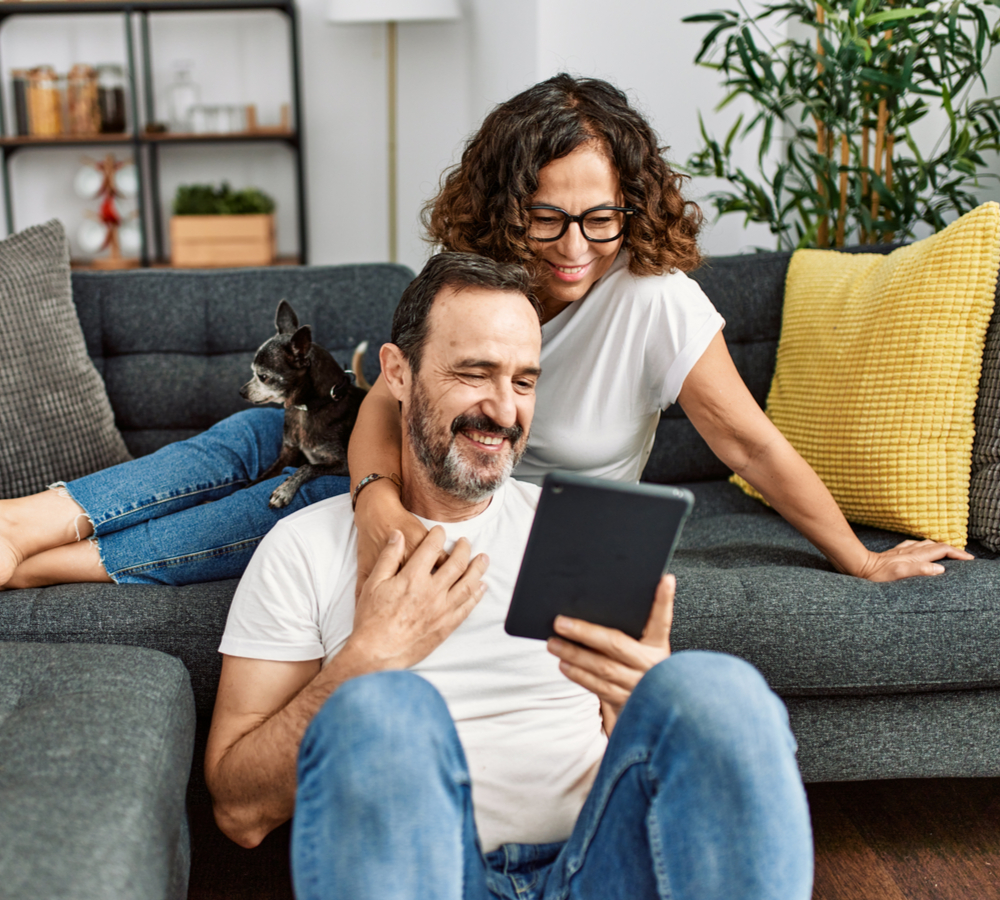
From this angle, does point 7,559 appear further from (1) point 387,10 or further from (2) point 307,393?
(1) point 387,10

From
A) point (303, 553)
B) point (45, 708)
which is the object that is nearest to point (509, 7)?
point (303, 553)

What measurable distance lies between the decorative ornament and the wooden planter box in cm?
28

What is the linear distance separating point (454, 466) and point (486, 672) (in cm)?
27

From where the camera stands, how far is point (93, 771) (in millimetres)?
918

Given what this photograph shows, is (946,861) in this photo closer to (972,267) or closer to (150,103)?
(972,267)

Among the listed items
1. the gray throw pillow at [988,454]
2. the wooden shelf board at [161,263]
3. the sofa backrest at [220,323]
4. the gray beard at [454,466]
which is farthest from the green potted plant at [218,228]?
the gray throw pillow at [988,454]

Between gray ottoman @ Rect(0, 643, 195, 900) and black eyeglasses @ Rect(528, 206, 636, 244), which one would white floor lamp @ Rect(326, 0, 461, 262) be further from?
gray ottoman @ Rect(0, 643, 195, 900)

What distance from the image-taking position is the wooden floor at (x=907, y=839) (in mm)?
1426

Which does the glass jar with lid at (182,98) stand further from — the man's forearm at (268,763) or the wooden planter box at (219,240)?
the man's forearm at (268,763)

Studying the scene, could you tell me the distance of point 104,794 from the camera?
0.89m

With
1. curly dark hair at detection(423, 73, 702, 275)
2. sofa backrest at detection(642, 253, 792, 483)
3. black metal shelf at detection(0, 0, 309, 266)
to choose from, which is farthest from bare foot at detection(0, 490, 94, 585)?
black metal shelf at detection(0, 0, 309, 266)

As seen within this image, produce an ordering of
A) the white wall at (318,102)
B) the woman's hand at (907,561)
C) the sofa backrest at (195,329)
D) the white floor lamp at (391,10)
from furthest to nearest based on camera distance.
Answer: the white wall at (318,102), the white floor lamp at (391,10), the sofa backrest at (195,329), the woman's hand at (907,561)

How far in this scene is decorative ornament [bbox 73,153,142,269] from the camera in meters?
4.21

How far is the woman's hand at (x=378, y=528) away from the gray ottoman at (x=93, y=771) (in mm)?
289
